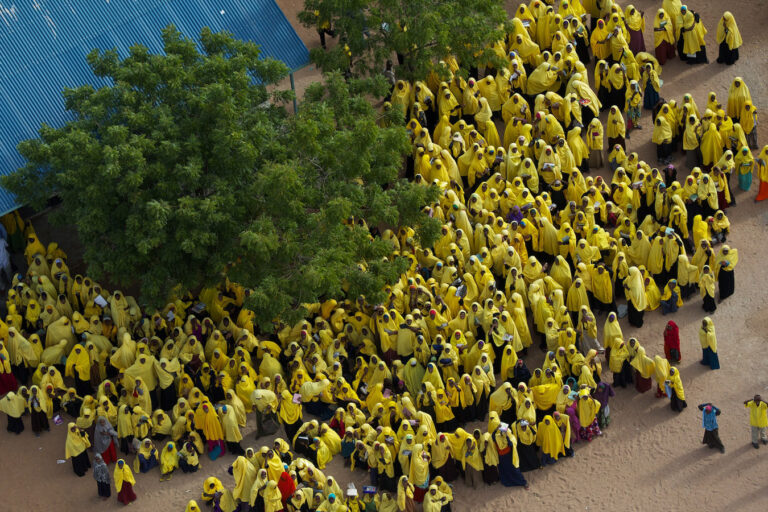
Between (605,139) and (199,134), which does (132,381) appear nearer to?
(199,134)

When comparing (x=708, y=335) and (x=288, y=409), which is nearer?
(x=288, y=409)

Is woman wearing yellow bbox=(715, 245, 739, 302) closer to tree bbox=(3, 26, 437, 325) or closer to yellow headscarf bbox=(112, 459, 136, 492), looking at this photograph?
tree bbox=(3, 26, 437, 325)

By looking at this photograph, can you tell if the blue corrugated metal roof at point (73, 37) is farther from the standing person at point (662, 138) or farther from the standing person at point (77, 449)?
the standing person at point (662, 138)

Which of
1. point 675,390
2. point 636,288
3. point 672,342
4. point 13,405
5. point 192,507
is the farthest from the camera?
point 636,288

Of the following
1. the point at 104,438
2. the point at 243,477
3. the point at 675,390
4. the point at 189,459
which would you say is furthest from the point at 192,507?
the point at 675,390

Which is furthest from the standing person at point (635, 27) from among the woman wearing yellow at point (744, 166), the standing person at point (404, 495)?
the standing person at point (404, 495)

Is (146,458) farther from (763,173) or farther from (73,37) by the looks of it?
(763,173)

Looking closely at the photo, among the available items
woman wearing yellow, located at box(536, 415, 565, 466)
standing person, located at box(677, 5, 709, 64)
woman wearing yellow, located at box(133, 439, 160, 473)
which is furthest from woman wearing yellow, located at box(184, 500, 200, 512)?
standing person, located at box(677, 5, 709, 64)
